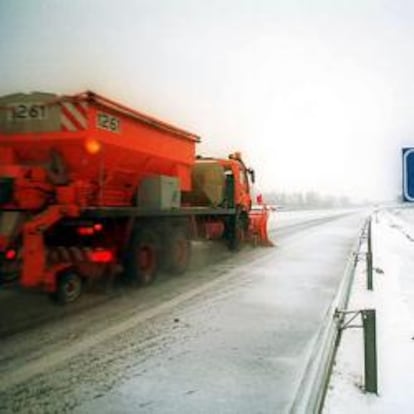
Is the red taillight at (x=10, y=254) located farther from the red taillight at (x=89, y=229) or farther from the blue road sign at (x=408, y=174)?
the blue road sign at (x=408, y=174)

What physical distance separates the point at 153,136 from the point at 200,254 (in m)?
6.07

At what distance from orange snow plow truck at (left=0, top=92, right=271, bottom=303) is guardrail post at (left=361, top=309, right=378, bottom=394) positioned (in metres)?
4.77

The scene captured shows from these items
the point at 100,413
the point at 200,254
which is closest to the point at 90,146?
the point at 100,413

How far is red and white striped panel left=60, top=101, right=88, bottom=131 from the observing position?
30.0ft

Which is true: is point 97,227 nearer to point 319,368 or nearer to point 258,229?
point 319,368

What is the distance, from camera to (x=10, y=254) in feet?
26.8

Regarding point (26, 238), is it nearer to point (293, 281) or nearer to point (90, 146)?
point (90, 146)

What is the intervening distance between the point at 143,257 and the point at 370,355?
20.5ft

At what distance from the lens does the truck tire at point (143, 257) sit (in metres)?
10.2

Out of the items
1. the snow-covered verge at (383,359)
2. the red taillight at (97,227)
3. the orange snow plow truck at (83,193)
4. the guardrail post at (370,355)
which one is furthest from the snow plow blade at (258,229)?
the guardrail post at (370,355)

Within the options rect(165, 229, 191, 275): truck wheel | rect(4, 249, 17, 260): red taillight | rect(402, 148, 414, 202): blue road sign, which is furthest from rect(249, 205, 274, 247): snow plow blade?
rect(402, 148, 414, 202): blue road sign

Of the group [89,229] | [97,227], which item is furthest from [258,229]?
[89,229]

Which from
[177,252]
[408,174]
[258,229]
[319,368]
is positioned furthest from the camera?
[258,229]

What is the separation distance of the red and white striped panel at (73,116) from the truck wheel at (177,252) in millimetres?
3460
